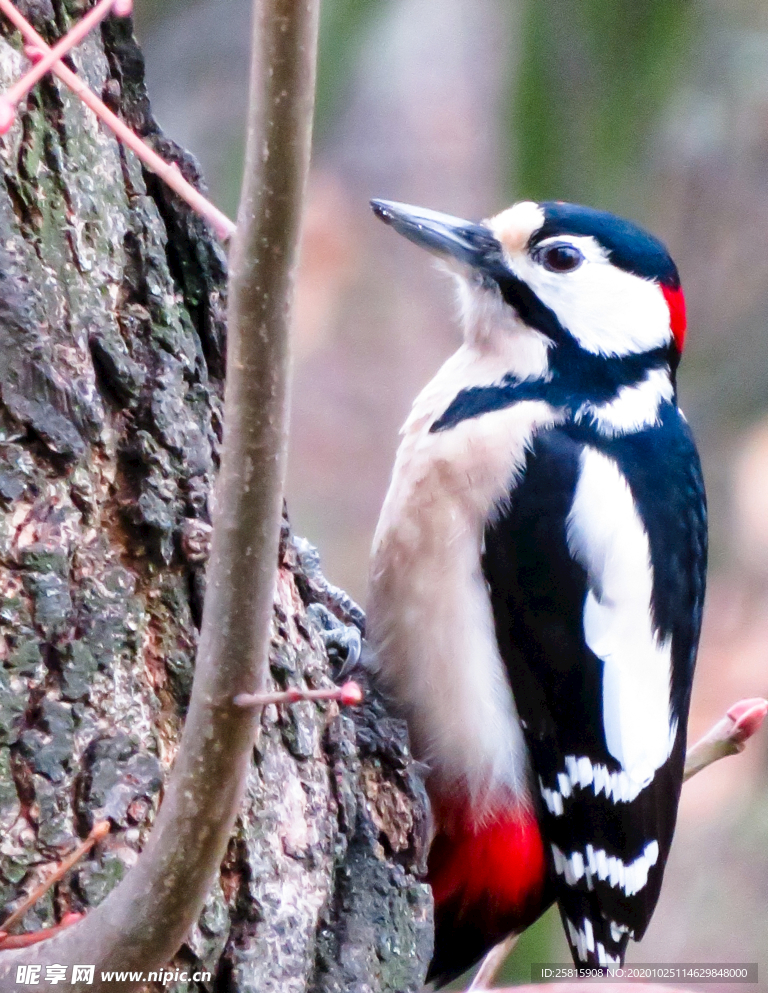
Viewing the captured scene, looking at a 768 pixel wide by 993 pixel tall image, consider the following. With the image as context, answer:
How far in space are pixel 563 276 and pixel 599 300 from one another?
0.07 m

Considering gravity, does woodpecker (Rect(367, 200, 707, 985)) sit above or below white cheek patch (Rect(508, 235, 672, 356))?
below

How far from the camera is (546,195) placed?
8.04 ft

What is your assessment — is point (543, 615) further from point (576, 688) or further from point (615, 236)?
point (615, 236)

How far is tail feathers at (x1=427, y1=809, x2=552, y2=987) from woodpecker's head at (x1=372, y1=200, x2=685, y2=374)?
0.70m

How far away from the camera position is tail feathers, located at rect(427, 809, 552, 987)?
1.83m

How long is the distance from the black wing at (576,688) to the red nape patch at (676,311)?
249mm

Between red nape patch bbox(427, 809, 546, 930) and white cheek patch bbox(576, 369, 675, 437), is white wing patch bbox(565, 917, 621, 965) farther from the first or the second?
white cheek patch bbox(576, 369, 675, 437)

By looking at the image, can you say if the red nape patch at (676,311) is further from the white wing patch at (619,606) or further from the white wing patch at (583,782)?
the white wing patch at (583,782)

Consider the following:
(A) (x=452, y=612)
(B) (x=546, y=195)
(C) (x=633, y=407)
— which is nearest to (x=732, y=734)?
(A) (x=452, y=612)

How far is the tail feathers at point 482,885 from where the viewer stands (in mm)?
1826

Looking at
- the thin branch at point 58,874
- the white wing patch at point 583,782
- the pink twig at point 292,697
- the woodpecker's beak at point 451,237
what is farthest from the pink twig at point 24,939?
the woodpecker's beak at point 451,237

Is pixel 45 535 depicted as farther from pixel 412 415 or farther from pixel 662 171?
pixel 662 171

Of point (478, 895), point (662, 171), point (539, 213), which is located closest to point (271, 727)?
point (478, 895)

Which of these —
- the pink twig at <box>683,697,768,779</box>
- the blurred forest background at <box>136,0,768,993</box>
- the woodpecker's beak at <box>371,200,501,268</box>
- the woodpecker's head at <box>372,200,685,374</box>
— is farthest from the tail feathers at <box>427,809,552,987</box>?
the woodpecker's beak at <box>371,200,501,268</box>
